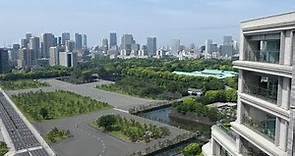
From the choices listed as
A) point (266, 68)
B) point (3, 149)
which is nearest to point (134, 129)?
point (3, 149)

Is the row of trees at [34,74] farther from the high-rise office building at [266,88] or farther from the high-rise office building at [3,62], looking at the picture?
the high-rise office building at [266,88]

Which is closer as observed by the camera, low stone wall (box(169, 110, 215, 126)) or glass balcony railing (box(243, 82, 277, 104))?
glass balcony railing (box(243, 82, 277, 104))

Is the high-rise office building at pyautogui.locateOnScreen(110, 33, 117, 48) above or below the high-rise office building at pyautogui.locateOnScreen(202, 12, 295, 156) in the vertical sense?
above

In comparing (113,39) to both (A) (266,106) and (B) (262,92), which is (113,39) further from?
(A) (266,106)

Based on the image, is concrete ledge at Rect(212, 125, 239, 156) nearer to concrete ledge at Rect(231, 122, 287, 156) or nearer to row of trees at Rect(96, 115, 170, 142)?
concrete ledge at Rect(231, 122, 287, 156)

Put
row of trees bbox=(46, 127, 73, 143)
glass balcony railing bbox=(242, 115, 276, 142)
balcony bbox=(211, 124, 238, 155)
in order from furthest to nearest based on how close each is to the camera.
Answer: row of trees bbox=(46, 127, 73, 143) < balcony bbox=(211, 124, 238, 155) < glass balcony railing bbox=(242, 115, 276, 142)

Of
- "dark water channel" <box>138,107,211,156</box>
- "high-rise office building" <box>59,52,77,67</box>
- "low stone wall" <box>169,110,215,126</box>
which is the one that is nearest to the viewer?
"dark water channel" <box>138,107,211,156</box>

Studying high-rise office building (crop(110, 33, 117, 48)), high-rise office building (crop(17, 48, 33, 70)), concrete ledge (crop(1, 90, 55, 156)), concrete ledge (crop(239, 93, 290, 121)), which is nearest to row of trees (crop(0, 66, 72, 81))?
high-rise office building (crop(17, 48, 33, 70))

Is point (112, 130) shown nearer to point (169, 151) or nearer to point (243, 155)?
point (169, 151)
